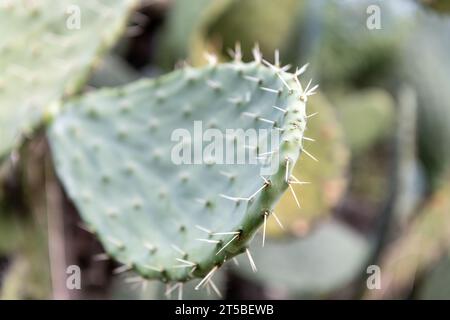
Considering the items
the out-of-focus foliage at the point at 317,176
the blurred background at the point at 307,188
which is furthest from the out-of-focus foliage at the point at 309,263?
the out-of-focus foliage at the point at 317,176

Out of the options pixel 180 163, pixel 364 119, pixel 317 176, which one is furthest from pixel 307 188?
pixel 364 119

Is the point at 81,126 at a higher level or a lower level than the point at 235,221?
higher

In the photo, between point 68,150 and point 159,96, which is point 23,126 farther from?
point 159,96

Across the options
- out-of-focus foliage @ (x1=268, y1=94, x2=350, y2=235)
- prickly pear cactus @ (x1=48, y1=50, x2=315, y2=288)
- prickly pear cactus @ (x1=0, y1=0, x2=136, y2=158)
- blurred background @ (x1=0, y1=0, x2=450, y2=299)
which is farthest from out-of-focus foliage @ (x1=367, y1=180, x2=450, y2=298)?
prickly pear cactus @ (x1=0, y1=0, x2=136, y2=158)

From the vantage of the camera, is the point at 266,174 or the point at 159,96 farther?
the point at 159,96
